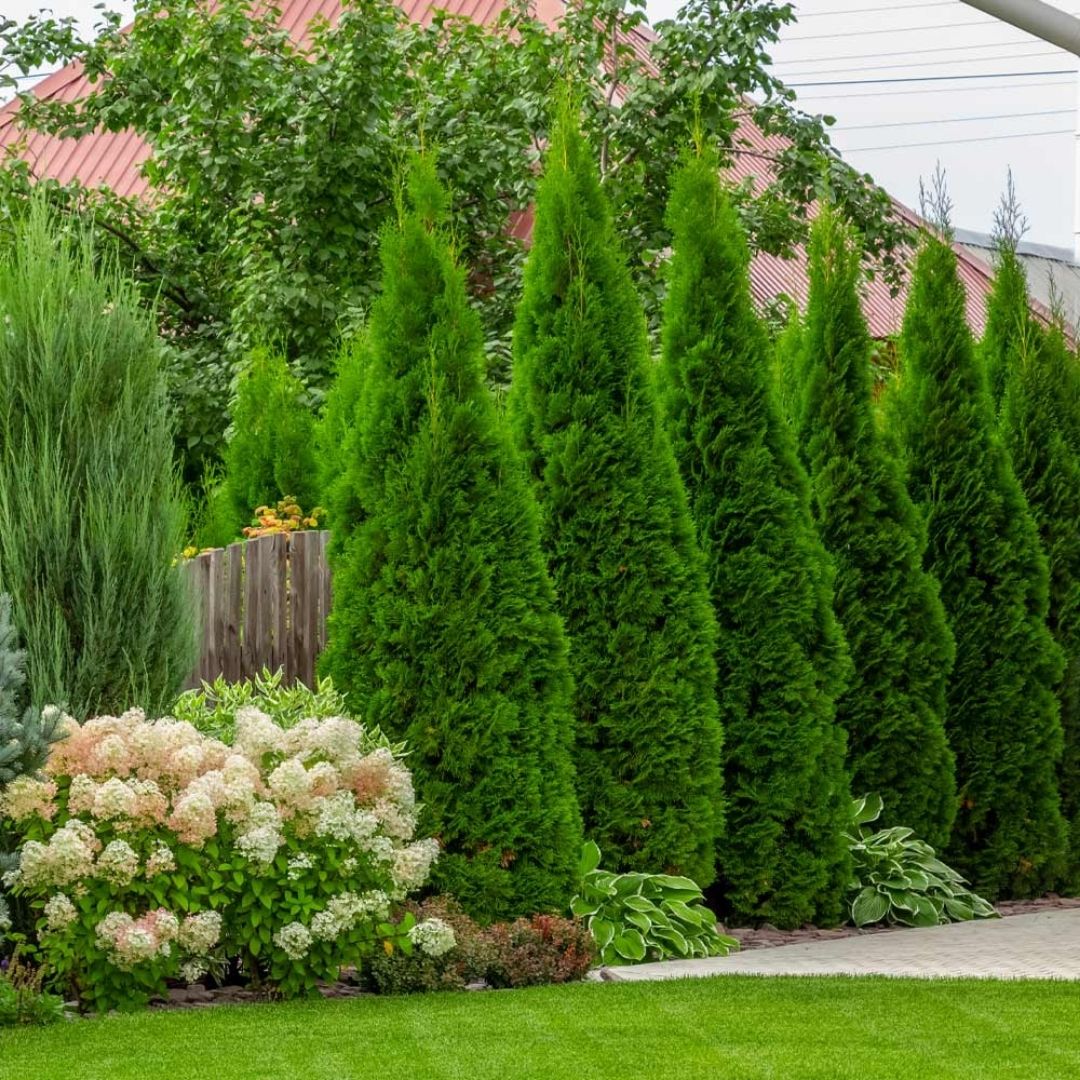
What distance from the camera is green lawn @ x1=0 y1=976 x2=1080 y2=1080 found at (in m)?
5.35

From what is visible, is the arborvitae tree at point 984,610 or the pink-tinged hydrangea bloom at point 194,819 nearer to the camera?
the pink-tinged hydrangea bloom at point 194,819

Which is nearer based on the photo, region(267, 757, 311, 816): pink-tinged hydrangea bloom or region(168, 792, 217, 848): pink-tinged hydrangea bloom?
region(168, 792, 217, 848): pink-tinged hydrangea bloom

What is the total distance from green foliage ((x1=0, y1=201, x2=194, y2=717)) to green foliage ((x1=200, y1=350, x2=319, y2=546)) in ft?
16.2

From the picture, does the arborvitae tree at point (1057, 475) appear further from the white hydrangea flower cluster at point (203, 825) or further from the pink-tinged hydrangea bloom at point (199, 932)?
the pink-tinged hydrangea bloom at point (199, 932)

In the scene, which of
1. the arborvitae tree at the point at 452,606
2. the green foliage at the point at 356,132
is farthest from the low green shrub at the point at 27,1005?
the green foliage at the point at 356,132

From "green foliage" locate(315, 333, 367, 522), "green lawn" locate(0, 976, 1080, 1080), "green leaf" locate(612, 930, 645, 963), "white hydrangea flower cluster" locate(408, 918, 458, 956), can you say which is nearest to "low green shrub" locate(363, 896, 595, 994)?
"white hydrangea flower cluster" locate(408, 918, 458, 956)

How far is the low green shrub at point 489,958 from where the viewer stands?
23.2ft

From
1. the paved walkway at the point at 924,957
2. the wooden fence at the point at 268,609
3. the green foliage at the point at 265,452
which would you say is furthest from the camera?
the green foliage at the point at 265,452

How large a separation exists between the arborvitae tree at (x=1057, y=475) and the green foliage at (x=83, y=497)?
6.23 m

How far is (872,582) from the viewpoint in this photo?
10.3 meters

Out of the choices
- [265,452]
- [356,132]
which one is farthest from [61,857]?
[356,132]

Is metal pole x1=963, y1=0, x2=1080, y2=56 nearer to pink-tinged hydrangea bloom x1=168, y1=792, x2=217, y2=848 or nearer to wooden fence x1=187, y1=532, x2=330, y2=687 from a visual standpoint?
pink-tinged hydrangea bloom x1=168, y1=792, x2=217, y2=848

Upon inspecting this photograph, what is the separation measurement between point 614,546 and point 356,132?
7287 millimetres

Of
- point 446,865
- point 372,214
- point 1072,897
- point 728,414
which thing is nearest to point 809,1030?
point 446,865
